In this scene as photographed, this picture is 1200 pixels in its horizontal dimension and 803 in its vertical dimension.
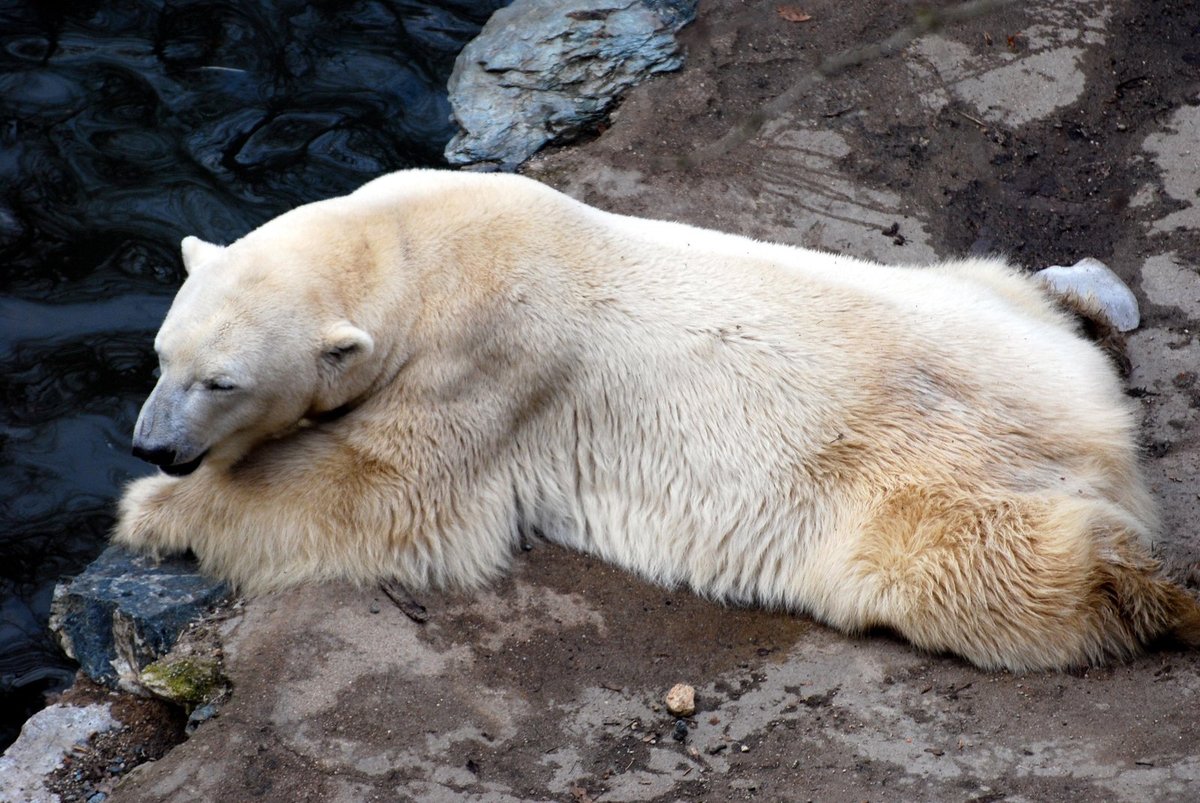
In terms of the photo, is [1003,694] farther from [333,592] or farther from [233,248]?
[233,248]

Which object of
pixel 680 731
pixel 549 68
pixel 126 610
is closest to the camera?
pixel 680 731

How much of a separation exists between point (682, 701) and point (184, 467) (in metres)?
1.84

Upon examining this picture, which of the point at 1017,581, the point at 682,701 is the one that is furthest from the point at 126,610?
the point at 1017,581

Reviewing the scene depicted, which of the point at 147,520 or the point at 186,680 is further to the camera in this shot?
the point at 147,520

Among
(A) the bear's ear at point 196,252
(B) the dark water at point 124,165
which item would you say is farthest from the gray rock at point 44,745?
(A) the bear's ear at point 196,252

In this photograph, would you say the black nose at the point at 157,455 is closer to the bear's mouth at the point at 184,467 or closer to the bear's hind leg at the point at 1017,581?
the bear's mouth at the point at 184,467

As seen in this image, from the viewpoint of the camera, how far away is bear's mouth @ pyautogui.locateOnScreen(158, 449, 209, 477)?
4.12 meters

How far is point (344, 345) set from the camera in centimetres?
415

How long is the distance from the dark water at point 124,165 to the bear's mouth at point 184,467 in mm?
1396

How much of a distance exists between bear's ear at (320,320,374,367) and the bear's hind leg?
181cm

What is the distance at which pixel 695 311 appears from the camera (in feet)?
14.6

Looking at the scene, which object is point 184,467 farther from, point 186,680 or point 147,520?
point 186,680

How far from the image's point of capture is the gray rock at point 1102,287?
18.3ft

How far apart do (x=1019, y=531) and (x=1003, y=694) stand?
20.5 inches
